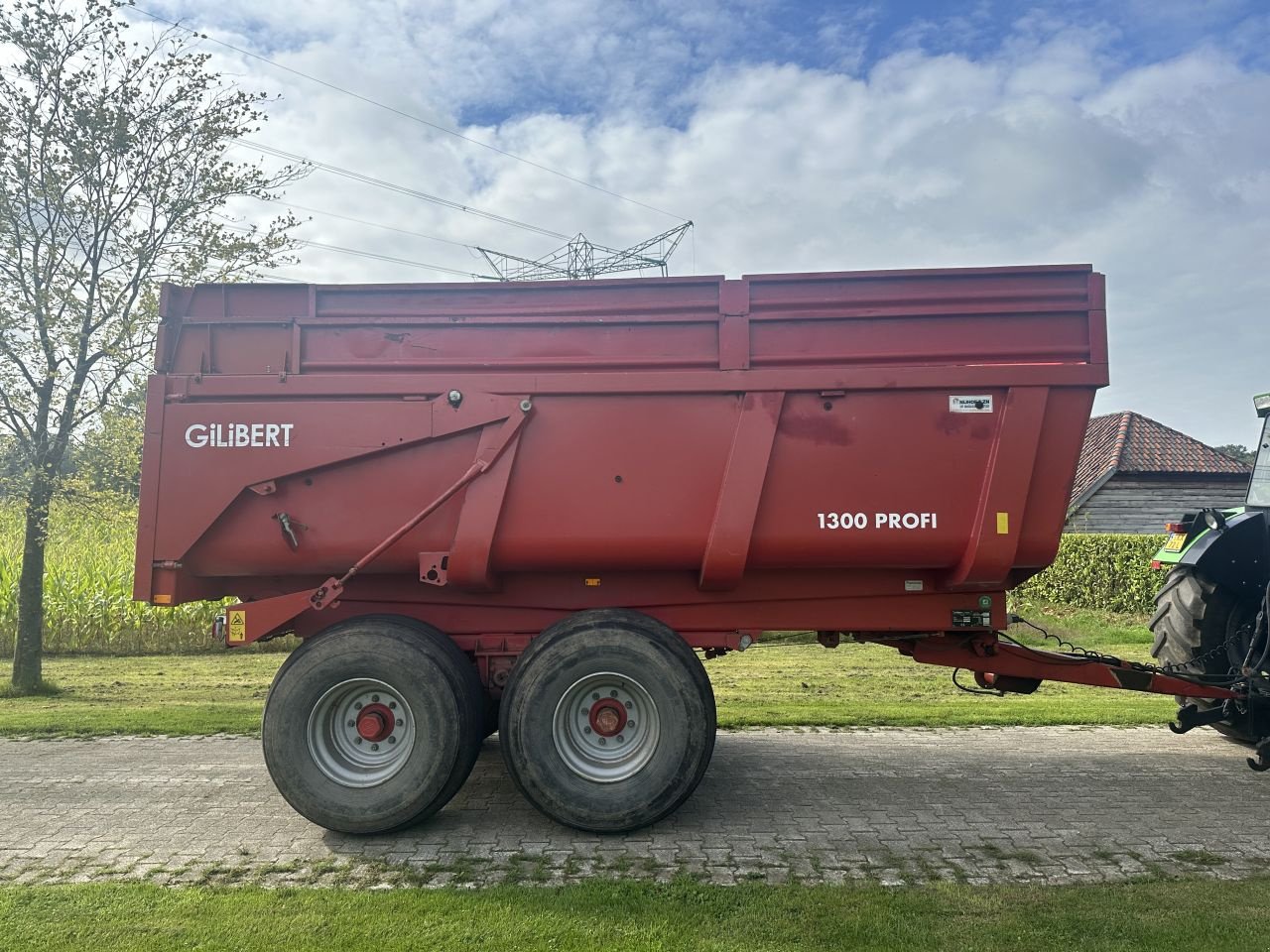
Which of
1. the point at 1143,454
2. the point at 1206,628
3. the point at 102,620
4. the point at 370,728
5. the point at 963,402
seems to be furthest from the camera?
the point at 1143,454

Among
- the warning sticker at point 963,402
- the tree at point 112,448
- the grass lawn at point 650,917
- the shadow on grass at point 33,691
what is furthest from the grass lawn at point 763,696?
the warning sticker at point 963,402

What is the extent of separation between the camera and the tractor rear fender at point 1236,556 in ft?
19.6

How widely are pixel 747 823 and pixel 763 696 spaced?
388 centimetres

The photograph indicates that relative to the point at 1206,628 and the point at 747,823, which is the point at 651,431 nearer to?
the point at 747,823

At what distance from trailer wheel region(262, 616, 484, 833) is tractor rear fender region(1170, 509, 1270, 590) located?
16.9ft

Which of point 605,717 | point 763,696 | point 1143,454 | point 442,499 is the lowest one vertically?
point 763,696

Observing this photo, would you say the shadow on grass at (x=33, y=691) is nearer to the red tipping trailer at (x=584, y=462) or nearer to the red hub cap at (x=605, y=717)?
the red tipping trailer at (x=584, y=462)

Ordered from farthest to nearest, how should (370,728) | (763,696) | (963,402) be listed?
(763,696)
(963,402)
(370,728)

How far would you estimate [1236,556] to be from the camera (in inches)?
235

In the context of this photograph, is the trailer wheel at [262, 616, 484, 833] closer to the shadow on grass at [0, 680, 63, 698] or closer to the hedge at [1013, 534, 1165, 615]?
the shadow on grass at [0, 680, 63, 698]

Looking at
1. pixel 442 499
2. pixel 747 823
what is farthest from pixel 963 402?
pixel 442 499

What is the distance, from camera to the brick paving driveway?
14.3 ft

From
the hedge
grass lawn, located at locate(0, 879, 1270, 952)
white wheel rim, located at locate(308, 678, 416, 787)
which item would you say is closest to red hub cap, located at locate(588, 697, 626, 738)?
grass lawn, located at locate(0, 879, 1270, 952)

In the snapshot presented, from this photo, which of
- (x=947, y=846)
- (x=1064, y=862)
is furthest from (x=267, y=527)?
(x=1064, y=862)
